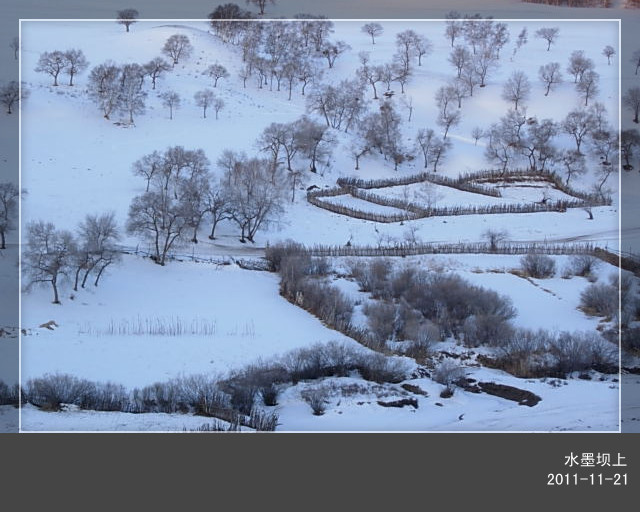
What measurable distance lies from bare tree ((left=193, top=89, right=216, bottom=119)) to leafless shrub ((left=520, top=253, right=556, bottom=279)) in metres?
17.4

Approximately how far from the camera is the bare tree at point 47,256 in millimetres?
19172

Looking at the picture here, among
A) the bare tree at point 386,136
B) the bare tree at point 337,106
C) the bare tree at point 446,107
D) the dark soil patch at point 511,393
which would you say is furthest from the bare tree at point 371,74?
the dark soil patch at point 511,393

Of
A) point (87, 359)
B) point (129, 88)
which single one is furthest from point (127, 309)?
point (129, 88)

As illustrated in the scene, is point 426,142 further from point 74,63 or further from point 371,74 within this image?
point 74,63

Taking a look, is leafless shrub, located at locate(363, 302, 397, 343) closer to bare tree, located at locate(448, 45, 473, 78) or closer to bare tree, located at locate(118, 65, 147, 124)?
bare tree, located at locate(118, 65, 147, 124)

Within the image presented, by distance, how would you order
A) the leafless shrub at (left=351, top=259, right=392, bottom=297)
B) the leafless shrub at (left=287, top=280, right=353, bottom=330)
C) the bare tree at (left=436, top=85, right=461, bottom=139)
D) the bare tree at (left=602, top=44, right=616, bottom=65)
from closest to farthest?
the leafless shrub at (left=287, top=280, right=353, bottom=330), the leafless shrub at (left=351, top=259, right=392, bottom=297), the bare tree at (left=602, top=44, right=616, bottom=65), the bare tree at (left=436, top=85, right=461, bottom=139)

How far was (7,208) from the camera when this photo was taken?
74.8 feet

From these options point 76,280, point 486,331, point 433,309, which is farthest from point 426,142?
point 76,280

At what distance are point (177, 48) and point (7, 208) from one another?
18033 mm

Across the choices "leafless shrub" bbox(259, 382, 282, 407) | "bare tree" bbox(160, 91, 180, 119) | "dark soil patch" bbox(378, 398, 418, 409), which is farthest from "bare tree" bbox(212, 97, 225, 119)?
"dark soil patch" bbox(378, 398, 418, 409)

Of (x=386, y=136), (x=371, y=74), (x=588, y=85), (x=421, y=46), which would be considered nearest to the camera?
(x=386, y=136)

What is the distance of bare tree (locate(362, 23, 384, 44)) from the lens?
40094mm

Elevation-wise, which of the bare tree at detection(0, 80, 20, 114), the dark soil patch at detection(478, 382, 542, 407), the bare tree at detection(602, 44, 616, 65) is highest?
the bare tree at detection(602, 44, 616, 65)

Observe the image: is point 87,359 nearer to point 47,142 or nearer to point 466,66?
point 47,142
